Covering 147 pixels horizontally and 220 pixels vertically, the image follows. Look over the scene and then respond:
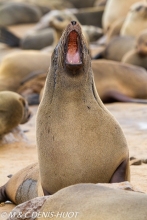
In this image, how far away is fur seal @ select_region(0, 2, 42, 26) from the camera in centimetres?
2397

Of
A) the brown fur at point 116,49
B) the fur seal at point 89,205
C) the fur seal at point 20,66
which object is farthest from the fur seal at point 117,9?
the fur seal at point 89,205

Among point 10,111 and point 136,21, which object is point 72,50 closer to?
point 10,111

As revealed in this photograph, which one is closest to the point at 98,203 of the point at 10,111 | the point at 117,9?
the point at 10,111

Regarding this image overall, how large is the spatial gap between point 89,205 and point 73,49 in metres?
1.24

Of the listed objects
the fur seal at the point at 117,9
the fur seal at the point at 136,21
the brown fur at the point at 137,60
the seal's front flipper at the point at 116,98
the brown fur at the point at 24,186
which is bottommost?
the brown fur at the point at 24,186

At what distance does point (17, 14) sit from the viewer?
24016mm

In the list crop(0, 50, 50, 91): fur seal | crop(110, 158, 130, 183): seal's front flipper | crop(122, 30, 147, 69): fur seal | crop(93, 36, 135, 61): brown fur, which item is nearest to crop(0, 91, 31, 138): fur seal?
crop(110, 158, 130, 183): seal's front flipper

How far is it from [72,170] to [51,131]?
0.26 meters

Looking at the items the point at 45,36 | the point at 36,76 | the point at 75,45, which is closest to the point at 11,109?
the point at 75,45

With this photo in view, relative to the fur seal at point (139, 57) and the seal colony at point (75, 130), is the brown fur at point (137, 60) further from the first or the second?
the seal colony at point (75, 130)

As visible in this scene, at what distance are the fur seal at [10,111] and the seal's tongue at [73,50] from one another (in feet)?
8.88

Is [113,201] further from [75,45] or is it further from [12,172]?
[12,172]

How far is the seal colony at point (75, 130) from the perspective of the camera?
4023mm

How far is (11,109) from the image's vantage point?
268 inches
